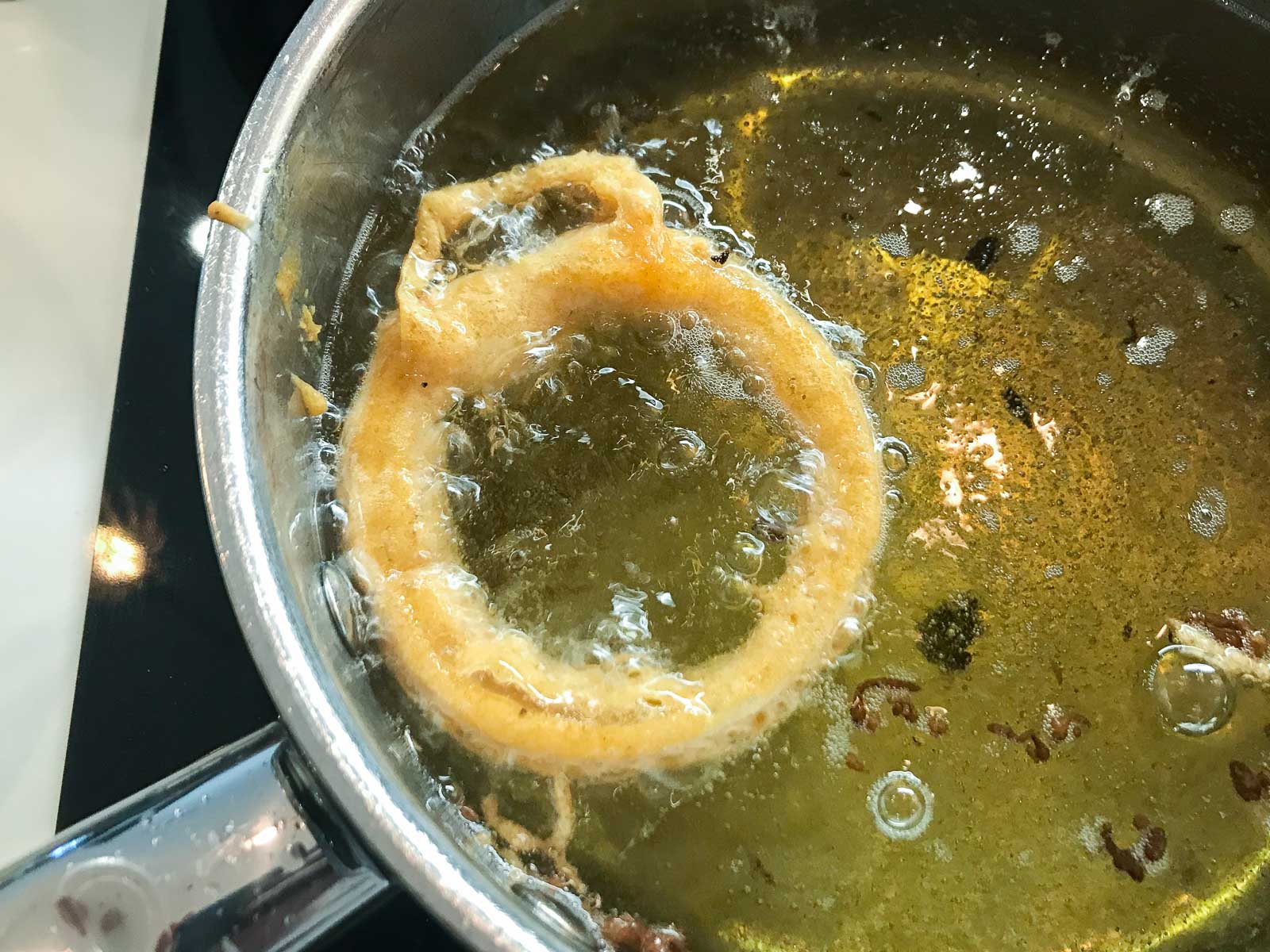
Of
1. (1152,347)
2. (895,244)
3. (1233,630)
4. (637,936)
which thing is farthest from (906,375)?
(637,936)

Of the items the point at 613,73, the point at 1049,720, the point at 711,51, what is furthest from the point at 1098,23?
the point at 1049,720

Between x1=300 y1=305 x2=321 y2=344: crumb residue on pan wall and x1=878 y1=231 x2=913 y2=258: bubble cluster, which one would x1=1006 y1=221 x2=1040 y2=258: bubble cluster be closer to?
x1=878 y1=231 x2=913 y2=258: bubble cluster

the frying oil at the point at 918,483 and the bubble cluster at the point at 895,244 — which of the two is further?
the bubble cluster at the point at 895,244

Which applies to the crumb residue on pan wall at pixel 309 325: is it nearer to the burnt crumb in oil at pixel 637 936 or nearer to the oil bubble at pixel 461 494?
the oil bubble at pixel 461 494

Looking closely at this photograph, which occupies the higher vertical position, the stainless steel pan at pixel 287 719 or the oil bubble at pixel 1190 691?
the oil bubble at pixel 1190 691

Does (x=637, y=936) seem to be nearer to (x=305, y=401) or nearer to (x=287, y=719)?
(x=287, y=719)

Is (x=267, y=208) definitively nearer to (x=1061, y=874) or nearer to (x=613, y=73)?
(x=613, y=73)

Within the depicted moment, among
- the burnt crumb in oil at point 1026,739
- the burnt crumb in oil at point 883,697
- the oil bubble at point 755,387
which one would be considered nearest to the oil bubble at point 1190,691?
the burnt crumb in oil at point 1026,739

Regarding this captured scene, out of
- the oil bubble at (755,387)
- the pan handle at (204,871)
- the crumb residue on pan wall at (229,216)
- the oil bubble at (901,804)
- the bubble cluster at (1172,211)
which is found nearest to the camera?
the pan handle at (204,871)
